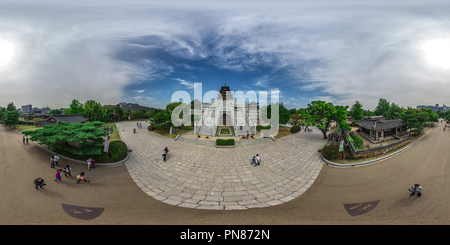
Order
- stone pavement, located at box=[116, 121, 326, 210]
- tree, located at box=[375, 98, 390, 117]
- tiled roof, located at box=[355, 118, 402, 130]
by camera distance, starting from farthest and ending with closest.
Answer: tree, located at box=[375, 98, 390, 117], tiled roof, located at box=[355, 118, 402, 130], stone pavement, located at box=[116, 121, 326, 210]

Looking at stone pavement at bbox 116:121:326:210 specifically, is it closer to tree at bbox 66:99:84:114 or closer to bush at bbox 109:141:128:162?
bush at bbox 109:141:128:162

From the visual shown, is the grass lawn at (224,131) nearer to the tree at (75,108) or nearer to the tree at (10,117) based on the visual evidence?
the tree at (10,117)

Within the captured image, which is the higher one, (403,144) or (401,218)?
(403,144)

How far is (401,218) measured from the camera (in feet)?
22.6

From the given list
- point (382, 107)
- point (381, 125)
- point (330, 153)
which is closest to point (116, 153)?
point (330, 153)

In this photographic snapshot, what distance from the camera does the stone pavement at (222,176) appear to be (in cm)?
792

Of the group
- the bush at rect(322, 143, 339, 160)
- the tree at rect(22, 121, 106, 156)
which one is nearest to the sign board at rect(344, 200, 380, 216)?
the bush at rect(322, 143, 339, 160)

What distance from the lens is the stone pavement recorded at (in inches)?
312

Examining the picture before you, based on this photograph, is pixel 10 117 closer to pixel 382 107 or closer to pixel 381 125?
pixel 381 125

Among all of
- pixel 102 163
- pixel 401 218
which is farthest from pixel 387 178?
pixel 102 163

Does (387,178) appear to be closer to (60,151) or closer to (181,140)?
(181,140)

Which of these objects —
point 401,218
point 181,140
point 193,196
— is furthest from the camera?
point 181,140

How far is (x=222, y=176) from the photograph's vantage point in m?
10.7

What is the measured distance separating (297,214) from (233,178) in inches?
176
